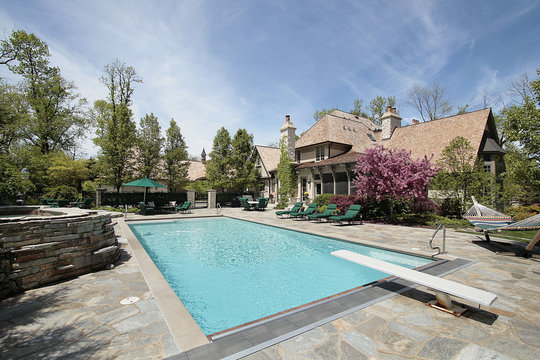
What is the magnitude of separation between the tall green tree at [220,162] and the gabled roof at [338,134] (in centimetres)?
838

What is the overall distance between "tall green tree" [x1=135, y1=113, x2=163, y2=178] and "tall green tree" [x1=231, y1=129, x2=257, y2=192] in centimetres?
814

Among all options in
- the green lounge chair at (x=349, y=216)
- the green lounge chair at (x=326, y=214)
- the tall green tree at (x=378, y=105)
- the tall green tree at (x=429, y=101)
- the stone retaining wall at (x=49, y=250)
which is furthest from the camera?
the tall green tree at (x=378, y=105)

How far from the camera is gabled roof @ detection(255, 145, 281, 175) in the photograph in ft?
95.9

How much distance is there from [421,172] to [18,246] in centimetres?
1510

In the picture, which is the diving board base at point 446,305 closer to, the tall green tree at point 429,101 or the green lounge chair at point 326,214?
the green lounge chair at point 326,214

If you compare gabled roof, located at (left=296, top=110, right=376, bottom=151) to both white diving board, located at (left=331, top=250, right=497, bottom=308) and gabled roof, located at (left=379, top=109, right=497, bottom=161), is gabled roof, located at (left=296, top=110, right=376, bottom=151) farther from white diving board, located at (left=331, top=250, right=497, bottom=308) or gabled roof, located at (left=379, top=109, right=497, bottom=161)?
white diving board, located at (left=331, top=250, right=497, bottom=308)

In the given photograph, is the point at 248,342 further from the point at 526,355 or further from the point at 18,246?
the point at 18,246

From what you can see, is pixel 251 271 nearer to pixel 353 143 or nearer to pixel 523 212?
pixel 523 212

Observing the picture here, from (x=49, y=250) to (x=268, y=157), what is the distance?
1045 inches

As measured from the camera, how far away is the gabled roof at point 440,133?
55.4 feet

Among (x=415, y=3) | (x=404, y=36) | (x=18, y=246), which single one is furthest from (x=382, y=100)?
(x=18, y=246)

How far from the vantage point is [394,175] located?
13.0 meters

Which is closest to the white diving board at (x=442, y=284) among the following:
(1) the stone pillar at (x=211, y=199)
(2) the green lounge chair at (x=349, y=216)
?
(2) the green lounge chair at (x=349, y=216)

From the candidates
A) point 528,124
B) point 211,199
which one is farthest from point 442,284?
point 211,199
